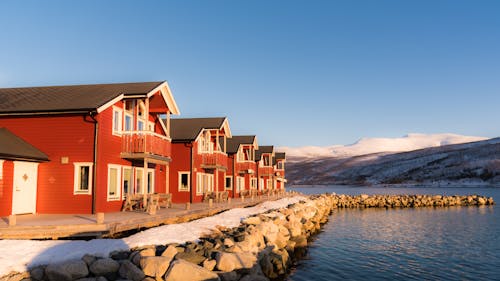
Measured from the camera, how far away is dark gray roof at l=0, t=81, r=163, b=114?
764 inches

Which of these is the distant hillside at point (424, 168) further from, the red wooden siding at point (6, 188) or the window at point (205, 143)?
the red wooden siding at point (6, 188)

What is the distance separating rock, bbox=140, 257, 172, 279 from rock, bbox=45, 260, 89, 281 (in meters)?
1.27

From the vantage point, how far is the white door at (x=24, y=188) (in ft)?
58.6

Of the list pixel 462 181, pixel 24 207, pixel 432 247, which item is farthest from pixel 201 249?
pixel 462 181

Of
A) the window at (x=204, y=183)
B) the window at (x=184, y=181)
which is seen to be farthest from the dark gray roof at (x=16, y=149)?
the window at (x=204, y=183)

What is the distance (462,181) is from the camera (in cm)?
13462

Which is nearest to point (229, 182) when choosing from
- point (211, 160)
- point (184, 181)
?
point (211, 160)

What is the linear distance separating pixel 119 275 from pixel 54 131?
11.9m

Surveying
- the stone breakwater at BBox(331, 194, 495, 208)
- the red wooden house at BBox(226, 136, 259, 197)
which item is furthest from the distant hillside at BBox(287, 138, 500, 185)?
the red wooden house at BBox(226, 136, 259, 197)

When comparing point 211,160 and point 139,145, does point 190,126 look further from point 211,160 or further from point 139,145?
point 139,145

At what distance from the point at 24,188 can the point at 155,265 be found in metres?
11.4

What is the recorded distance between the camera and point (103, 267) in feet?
32.1

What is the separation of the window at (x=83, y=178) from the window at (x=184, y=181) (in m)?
11.4

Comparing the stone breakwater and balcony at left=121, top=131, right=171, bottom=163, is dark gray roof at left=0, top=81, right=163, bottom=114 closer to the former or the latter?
balcony at left=121, top=131, right=171, bottom=163
